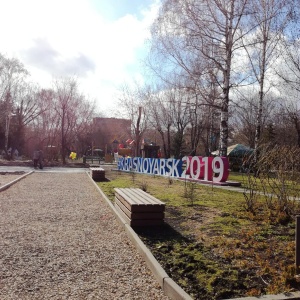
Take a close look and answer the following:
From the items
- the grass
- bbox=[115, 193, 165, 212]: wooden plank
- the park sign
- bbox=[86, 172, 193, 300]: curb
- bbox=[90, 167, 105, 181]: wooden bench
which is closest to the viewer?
bbox=[86, 172, 193, 300]: curb

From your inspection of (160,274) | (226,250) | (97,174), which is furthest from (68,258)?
(97,174)

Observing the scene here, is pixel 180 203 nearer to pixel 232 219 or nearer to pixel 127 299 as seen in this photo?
pixel 232 219

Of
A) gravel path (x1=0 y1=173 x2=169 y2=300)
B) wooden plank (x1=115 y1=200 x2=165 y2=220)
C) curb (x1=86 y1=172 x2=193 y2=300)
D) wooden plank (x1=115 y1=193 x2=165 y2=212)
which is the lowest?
gravel path (x1=0 y1=173 x2=169 y2=300)

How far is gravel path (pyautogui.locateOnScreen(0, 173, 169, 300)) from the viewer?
3795mm

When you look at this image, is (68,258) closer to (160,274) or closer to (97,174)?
(160,274)

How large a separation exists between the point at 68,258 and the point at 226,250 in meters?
2.16

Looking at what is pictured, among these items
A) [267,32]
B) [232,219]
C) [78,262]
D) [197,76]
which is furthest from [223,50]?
[78,262]

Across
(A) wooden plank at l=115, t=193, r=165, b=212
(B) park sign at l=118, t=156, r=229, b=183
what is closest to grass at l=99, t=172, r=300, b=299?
(A) wooden plank at l=115, t=193, r=165, b=212

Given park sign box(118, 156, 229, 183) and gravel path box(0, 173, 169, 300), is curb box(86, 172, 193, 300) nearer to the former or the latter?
gravel path box(0, 173, 169, 300)

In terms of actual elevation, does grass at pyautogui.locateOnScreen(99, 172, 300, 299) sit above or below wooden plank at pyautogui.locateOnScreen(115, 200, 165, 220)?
below

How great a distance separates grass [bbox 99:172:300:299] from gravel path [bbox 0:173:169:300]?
0.42m

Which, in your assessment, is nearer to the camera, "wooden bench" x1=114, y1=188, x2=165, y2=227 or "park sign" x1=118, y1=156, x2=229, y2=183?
"wooden bench" x1=114, y1=188, x2=165, y2=227

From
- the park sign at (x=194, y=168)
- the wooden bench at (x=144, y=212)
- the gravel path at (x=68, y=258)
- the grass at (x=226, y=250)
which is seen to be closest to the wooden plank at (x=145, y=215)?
the wooden bench at (x=144, y=212)

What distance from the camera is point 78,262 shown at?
15.6ft
